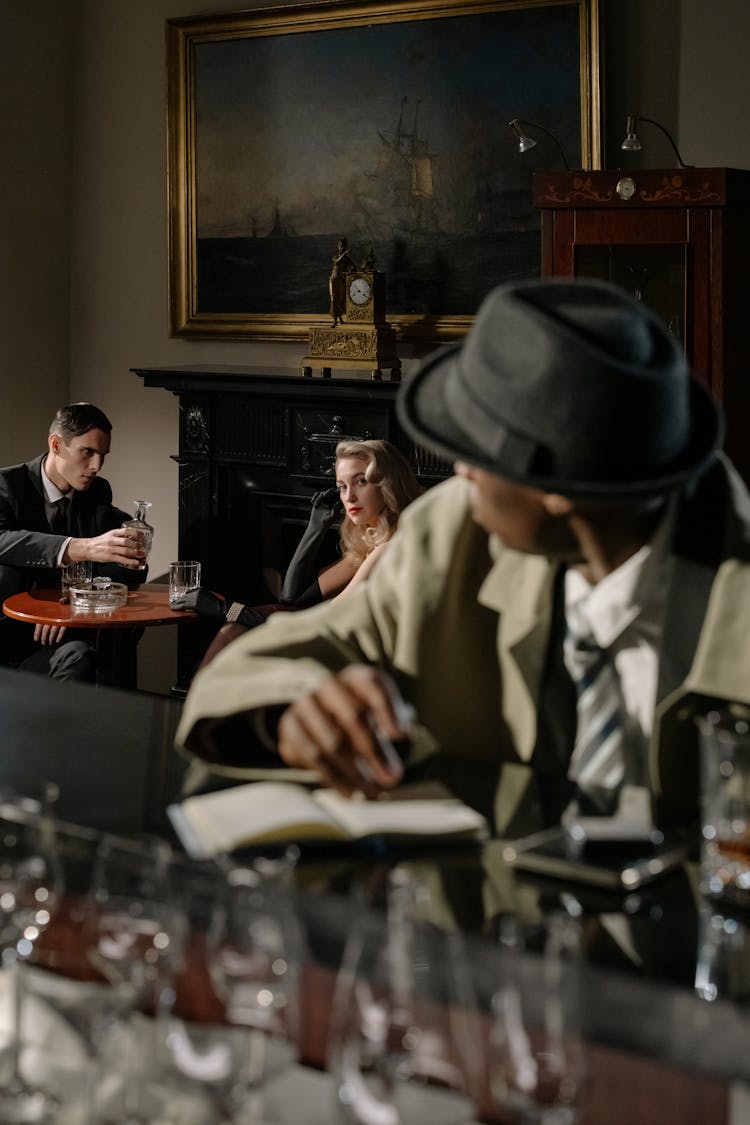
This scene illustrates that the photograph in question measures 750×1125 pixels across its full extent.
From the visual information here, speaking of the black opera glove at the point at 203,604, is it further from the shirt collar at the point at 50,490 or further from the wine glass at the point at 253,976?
the wine glass at the point at 253,976

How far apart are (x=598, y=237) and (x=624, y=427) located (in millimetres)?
3478

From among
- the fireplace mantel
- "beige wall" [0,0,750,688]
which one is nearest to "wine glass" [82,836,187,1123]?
the fireplace mantel

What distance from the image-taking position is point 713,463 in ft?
6.36

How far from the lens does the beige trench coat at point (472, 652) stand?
1771 millimetres

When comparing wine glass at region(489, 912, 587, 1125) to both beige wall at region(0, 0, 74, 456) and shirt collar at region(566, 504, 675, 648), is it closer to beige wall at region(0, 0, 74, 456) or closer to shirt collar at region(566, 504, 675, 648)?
shirt collar at region(566, 504, 675, 648)

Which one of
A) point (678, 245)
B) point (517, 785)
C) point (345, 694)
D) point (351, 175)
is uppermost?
point (351, 175)

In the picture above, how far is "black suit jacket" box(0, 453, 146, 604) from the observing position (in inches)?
225

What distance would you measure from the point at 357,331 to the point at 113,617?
1.78 m

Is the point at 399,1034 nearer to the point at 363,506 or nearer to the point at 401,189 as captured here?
the point at 363,506

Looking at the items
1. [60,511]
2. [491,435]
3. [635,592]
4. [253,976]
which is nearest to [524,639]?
[635,592]

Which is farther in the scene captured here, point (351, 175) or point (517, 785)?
point (351, 175)

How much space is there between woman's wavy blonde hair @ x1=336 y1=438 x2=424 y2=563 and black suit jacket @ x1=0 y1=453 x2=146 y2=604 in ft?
3.30

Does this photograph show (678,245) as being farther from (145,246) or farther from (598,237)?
(145,246)

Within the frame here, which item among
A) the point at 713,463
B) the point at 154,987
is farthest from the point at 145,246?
the point at 154,987
